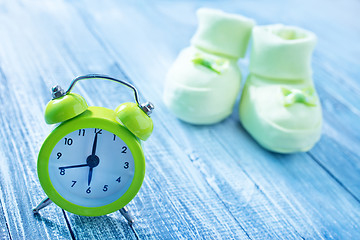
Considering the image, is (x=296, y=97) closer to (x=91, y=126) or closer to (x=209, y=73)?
(x=209, y=73)

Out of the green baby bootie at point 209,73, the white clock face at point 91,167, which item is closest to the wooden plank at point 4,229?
the white clock face at point 91,167

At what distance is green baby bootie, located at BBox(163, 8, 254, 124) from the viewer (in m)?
1.09

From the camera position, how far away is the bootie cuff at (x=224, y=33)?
1.17 m

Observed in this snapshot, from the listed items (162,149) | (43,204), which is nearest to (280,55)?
(162,149)

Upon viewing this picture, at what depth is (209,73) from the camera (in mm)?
1108

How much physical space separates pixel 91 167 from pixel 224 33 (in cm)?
62

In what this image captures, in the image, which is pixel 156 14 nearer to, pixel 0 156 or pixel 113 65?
pixel 113 65

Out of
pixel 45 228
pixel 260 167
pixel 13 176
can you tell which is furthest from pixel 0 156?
pixel 260 167

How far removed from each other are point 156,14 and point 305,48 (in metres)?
0.76

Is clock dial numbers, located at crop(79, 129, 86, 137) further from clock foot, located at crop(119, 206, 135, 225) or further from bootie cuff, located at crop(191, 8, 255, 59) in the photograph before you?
bootie cuff, located at crop(191, 8, 255, 59)

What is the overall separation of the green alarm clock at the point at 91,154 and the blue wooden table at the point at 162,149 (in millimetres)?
69

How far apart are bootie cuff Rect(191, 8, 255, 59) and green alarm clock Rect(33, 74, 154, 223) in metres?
0.52

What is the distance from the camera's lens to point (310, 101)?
1.07m

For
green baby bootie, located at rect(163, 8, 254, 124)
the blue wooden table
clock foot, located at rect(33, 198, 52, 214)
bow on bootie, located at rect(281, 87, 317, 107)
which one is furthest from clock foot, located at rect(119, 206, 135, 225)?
bow on bootie, located at rect(281, 87, 317, 107)
